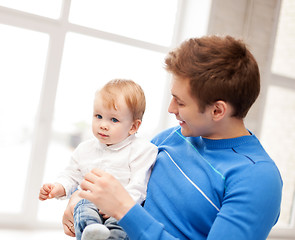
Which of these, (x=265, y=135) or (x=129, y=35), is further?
(x=265, y=135)

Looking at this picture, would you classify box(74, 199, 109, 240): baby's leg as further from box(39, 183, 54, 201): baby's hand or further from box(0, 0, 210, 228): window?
box(0, 0, 210, 228): window

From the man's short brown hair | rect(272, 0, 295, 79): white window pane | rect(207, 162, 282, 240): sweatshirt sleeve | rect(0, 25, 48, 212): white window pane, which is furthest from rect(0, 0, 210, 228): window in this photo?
rect(207, 162, 282, 240): sweatshirt sleeve

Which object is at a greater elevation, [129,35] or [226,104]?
[129,35]

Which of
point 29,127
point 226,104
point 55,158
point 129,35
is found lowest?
point 55,158

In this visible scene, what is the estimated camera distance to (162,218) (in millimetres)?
1331

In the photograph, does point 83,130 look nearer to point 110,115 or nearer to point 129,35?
point 129,35

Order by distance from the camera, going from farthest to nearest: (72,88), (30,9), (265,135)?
(265,135) → (72,88) → (30,9)

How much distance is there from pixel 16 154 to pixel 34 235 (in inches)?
24.8

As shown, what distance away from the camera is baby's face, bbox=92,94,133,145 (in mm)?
1448

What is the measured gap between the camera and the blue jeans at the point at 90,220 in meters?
1.28

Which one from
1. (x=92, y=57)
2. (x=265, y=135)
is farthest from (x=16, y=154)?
(x=265, y=135)

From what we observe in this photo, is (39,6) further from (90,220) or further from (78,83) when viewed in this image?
(90,220)

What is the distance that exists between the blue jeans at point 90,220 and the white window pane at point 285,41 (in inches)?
111

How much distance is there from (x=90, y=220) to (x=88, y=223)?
0.06 feet
